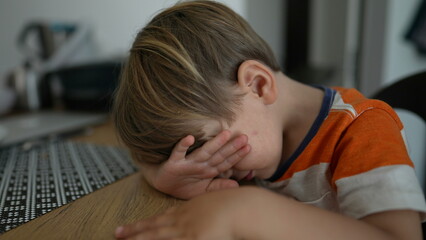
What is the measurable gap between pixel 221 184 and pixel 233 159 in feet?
0.17

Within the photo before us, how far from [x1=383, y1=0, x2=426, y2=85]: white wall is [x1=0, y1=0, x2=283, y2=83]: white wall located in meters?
0.63

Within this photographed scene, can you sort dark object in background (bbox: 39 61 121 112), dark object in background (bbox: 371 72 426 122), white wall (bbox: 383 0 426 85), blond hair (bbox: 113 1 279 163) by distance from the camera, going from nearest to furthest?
blond hair (bbox: 113 1 279 163) → dark object in background (bbox: 371 72 426 122) → white wall (bbox: 383 0 426 85) → dark object in background (bbox: 39 61 121 112)

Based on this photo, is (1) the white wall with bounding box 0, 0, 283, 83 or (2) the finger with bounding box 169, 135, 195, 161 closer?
(2) the finger with bounding box 169, 135, 195, 161

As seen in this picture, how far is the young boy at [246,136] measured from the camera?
406 mm

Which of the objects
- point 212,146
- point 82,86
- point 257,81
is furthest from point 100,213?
point 82,86

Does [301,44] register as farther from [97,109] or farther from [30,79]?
[30,79]

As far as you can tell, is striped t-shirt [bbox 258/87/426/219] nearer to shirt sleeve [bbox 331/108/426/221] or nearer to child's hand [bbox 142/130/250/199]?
shirt sleeve [bbox 331/108/426/221]

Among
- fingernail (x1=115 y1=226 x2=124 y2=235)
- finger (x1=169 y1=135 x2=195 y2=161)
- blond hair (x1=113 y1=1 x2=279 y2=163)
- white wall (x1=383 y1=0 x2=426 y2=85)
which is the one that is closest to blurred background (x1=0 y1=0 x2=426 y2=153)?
white wall (x1=383 y1=0 x2=426 y2=85)

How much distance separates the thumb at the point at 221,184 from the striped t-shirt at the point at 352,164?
3.5 inches

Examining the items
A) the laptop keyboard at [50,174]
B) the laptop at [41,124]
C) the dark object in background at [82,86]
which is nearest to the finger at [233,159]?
the laptop keyboard at [50,174]

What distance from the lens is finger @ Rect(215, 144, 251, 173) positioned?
0.53 meters

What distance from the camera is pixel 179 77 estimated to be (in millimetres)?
497

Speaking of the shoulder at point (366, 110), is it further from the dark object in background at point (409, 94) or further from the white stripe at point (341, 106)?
the dark object in background at point (409, 94)

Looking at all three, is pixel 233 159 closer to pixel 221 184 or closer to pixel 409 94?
pixel 221 184
